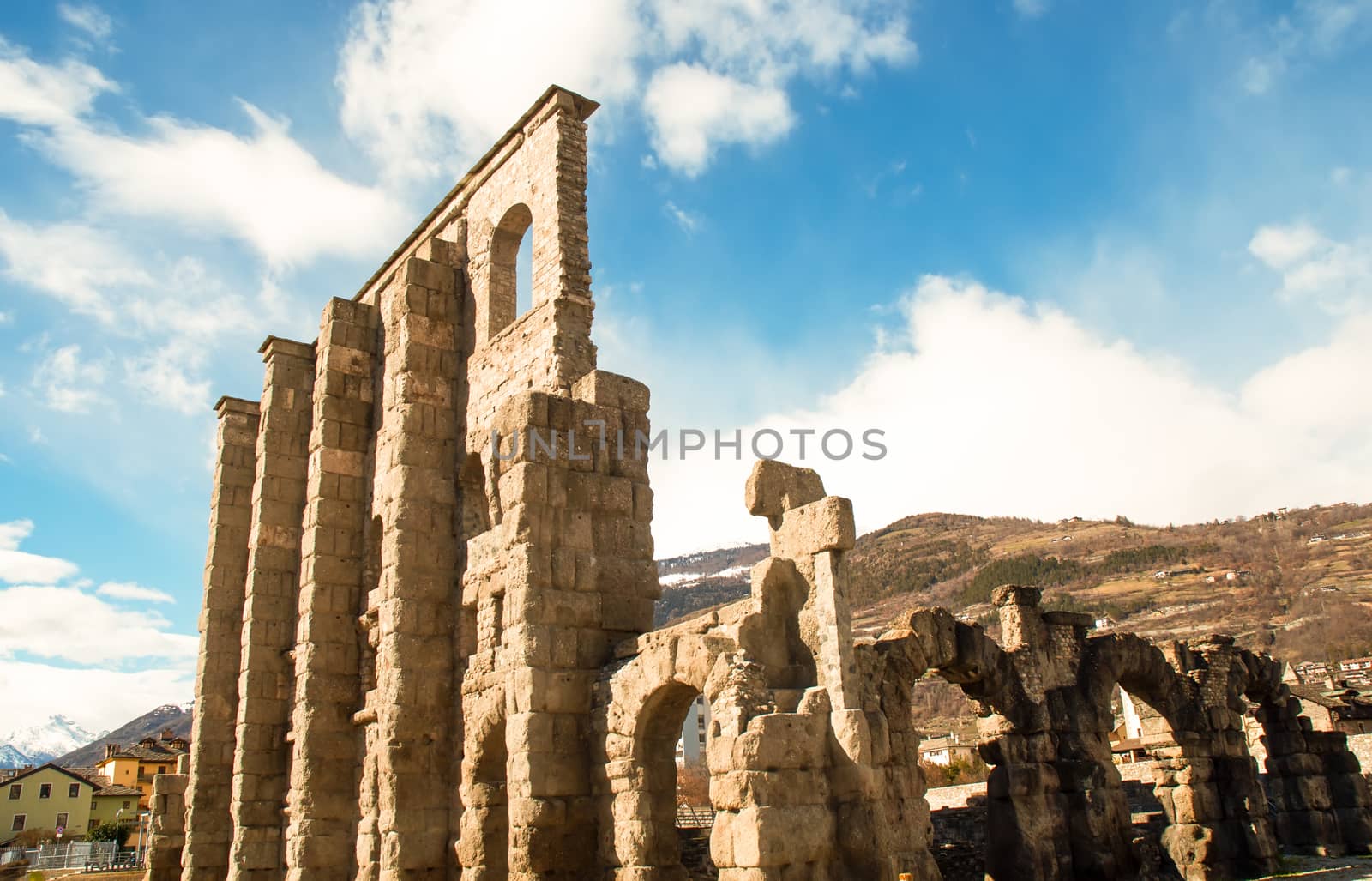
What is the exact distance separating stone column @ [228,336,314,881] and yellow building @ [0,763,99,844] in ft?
145

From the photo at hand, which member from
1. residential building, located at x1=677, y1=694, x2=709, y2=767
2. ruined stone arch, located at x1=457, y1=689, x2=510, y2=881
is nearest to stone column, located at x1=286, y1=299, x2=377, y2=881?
ruined stone arch, located at x1=457, y1=689, x2=510, y2=881

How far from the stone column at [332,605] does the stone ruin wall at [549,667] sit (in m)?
0.04

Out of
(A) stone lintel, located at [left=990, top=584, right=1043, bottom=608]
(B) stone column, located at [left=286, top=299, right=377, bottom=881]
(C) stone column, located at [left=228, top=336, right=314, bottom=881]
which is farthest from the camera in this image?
(C) stone column, located at [left=228, top=336, right=314, bottom=881]

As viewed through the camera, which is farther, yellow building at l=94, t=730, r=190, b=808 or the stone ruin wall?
yellow building at l=94, t=730, r=190, b=808

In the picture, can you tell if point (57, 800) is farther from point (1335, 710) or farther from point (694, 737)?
point (1335, 710)

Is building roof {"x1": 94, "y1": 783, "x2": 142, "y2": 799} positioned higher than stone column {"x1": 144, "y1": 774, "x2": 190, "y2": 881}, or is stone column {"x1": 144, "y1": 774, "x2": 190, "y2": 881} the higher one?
building roof {"x1": 94, "y1": 783, "x2": 142, "y2": 799}

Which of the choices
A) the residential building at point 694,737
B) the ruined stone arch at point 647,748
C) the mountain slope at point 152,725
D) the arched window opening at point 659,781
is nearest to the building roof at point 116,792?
the residential building at point 694,737

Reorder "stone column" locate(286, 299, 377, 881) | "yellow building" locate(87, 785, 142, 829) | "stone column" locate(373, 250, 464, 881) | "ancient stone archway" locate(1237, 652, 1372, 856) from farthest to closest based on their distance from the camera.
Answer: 1. "yellow building" locate(87, 785, 142, 829)
2. "ancient stone archway" locate(1237, 652, 1372, 856)
3. "stone column" locate(286, 299, 377, 881)
4. "stone column" locate(373, 250, 464, 881)

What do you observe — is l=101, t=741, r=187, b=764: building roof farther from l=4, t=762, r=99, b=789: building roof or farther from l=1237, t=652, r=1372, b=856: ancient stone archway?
l=1237, t=652, r=1372, b=856: ancient stone archway

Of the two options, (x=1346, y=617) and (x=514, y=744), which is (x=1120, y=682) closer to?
(x=514, y=744)

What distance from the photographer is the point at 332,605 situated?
15.1 m

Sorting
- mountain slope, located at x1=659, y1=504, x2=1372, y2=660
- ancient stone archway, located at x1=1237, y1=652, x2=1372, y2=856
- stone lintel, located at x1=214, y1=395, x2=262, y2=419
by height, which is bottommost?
ancient stone archway, located at x1=1237, y1=652, x2=1372, y2=856

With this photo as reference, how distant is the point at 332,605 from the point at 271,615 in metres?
2.38

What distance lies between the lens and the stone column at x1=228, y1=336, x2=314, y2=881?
15539mm
